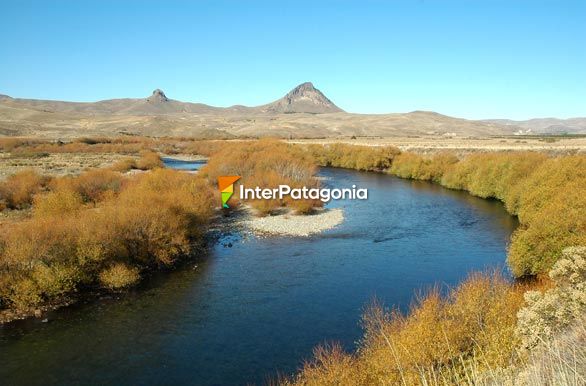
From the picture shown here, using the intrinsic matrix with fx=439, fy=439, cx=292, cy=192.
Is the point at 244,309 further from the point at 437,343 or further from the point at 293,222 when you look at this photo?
the point at 293,222

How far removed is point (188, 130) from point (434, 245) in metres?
167

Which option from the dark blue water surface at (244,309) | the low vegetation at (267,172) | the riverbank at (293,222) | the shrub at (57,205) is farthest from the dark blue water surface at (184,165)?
the dark blue water surface at (244,309)

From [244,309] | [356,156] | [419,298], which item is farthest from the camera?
[356,156]

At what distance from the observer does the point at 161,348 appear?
1827 cm

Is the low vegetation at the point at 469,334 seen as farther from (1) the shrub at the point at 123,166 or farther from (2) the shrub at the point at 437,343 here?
(1) the shrub at the point at 123,166

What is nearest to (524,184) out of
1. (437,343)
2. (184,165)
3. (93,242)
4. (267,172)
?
(267,172)

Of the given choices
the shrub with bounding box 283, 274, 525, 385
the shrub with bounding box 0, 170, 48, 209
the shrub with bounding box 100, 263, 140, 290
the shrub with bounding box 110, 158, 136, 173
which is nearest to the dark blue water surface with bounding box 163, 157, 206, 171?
the shrub with bounding box 110, 158, 136, 173

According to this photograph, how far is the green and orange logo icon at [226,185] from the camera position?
50612 millimetres

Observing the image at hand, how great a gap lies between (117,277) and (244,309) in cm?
765

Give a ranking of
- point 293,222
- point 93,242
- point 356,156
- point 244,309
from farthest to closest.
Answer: point 356,156
point 293,222
point 93,242
point 244,309

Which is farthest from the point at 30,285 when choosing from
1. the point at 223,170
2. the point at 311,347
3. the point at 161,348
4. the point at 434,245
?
the point at 223,170

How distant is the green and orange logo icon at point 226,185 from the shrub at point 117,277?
24198 mm

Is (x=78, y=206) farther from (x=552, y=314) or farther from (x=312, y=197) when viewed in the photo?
(x=552, y=314)

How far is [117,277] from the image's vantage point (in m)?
24.2
